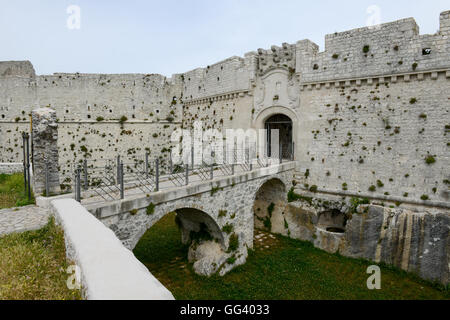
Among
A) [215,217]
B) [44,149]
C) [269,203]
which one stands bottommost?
[269,203]

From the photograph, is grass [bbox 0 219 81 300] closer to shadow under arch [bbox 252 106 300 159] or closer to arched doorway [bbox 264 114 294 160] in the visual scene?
Answer: shadow under arch [bbox 252 106 300 159]

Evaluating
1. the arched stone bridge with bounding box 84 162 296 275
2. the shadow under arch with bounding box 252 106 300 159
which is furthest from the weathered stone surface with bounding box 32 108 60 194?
the shadow under arch with bounding box 252 106 300 159

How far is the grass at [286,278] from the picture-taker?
330 inches

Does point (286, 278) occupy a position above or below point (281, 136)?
below

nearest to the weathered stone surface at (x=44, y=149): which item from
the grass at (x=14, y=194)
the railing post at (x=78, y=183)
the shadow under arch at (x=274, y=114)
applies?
the grass at (x=14, y=194)

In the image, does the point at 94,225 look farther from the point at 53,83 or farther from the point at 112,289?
the point at 53,83

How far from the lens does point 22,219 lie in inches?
233

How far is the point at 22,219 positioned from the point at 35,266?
263cm

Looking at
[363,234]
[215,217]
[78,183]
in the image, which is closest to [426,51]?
[363,234]

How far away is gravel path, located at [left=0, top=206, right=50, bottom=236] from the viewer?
5340 mm

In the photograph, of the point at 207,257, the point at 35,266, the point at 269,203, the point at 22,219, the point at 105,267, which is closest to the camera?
the point at 105,267

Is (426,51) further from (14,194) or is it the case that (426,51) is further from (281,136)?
(14,194)

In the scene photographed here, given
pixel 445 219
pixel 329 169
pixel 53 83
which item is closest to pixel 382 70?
pixel 329 169

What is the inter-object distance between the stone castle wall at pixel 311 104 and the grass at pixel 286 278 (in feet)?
10.0
